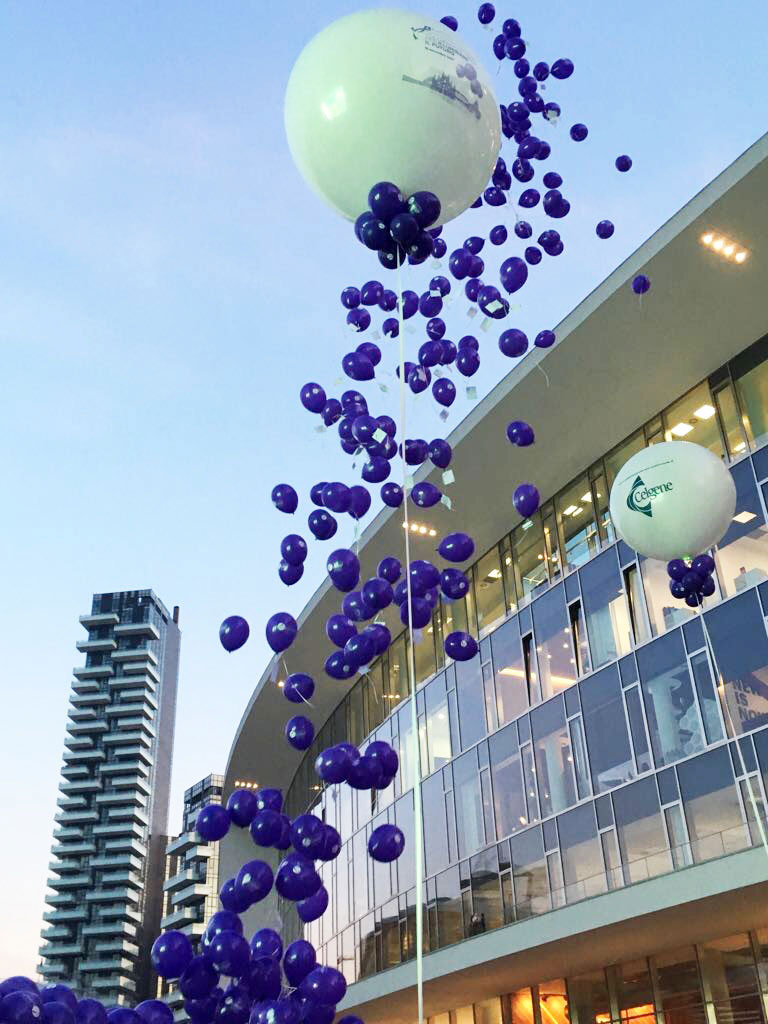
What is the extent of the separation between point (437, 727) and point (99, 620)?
315ft

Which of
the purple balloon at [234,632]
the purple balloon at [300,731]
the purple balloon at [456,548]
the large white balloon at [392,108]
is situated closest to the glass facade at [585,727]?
the purple balloon at [456,548]

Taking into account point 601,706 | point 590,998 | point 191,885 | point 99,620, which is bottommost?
point 590,998

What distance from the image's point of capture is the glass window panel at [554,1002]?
37.6 ft

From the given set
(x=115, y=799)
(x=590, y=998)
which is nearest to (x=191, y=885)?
(x=115, y=799)

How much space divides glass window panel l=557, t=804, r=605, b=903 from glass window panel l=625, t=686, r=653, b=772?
0.83m

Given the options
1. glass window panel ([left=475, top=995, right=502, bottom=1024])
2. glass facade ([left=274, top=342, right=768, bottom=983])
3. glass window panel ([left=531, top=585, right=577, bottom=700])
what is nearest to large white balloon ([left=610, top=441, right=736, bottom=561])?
glass facade ([left=274, top=342, right=768, bottom=983])

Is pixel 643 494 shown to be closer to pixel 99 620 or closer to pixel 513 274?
pixel 513 274

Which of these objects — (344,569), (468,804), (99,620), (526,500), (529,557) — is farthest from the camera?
(99,620)

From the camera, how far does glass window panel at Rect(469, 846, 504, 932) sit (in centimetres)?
1151

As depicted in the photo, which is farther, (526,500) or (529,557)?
(529,557)

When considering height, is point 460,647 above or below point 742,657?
below

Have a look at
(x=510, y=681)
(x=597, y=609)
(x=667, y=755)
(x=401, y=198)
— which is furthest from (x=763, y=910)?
(x=401, y=198)

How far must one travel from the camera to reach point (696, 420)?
10891mm

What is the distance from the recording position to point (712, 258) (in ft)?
30.9
